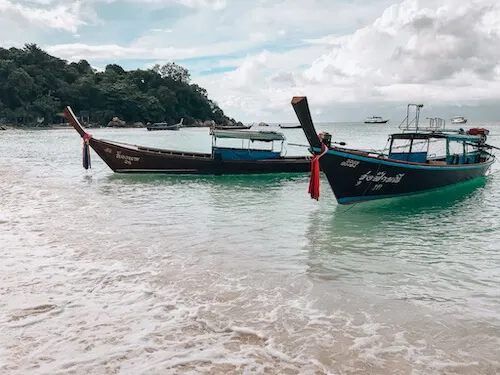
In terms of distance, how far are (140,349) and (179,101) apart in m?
128

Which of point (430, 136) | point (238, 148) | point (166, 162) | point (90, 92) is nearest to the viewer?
point (430, 136)

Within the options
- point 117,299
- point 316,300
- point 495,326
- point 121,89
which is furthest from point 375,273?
point 121,89

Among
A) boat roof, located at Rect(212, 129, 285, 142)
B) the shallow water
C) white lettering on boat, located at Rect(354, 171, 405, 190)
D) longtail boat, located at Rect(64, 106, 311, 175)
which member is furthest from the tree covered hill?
white lettering on boat, located at Rect(354, 171, 405, 190)

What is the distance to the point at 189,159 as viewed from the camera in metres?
21.3

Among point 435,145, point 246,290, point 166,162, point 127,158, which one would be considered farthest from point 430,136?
point 127,158

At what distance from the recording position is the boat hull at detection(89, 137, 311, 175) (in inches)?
833

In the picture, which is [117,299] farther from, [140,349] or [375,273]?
[375,273]

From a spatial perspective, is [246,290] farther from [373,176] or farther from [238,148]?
[238,148]

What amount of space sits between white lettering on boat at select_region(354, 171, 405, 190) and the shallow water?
3.37 ft

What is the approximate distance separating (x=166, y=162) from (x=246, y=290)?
15354 mm

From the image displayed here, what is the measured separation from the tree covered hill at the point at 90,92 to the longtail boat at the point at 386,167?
8624cm

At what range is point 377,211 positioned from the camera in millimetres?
13422

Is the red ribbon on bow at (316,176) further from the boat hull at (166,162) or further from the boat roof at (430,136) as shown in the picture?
the boat hull at (166,162)

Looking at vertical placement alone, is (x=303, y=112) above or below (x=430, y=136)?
above
